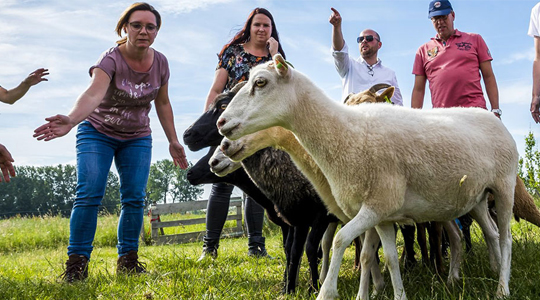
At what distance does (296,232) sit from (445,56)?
251cm

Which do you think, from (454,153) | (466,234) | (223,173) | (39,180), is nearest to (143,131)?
(223,173)

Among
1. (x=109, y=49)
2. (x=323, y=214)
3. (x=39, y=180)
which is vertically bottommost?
(x=39, y=180)

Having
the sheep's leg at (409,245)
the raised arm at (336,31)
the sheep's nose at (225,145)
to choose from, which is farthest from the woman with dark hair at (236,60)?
the sheep's leg at (409,245)

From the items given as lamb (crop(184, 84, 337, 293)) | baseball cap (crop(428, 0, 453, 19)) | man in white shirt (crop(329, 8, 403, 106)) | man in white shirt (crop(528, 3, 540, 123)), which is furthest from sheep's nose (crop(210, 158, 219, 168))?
man in white shirt (crop(528, 3, 540, 123))

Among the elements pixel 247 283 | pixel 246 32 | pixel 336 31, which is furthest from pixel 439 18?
pixel 247 283

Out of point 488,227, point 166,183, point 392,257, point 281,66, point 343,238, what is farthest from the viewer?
point 166,183

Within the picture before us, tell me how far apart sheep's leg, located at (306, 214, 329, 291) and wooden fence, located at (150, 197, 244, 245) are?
9.32 metres

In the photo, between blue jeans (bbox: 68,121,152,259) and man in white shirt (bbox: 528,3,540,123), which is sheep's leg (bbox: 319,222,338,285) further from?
man in white shirt (bbox: 528,3,540,123)

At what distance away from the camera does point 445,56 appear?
15.6ft

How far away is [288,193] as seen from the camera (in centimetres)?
391

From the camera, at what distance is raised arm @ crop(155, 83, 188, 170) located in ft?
16.7

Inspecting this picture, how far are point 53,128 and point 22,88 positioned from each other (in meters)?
0.73

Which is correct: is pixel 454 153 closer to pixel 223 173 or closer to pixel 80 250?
pixel 223 173

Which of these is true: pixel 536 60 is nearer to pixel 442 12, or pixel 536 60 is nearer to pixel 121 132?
pixel 442 12
